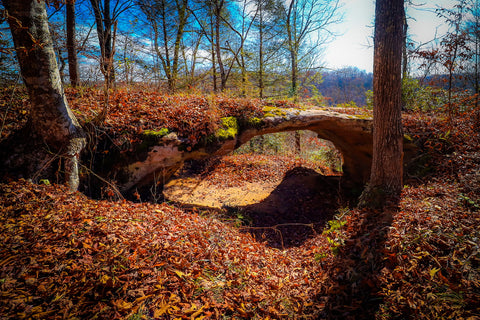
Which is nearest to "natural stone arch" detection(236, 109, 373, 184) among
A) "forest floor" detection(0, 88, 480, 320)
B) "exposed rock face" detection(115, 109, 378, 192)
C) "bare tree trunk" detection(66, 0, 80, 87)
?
"exposed rock face" detection(115, 109, 378, 192)

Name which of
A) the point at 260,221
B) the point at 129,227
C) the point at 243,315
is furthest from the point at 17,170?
the point at 260,221

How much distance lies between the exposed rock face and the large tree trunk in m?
2.86

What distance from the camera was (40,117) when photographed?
4051 millimetres

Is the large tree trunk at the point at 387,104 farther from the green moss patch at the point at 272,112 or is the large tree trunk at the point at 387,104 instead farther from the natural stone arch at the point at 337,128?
the green moss patch at the point at 272,112

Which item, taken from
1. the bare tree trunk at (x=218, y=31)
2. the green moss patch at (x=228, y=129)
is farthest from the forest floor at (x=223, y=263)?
the bare tree trunk at (x=218, y=31)

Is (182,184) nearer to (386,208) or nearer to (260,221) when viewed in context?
(260,221)

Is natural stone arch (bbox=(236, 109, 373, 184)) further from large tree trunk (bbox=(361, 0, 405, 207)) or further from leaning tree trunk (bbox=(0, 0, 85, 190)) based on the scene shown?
leaning tree trunk (bbox=(0, 0, 85, 190))

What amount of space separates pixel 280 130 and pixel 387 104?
3.34m

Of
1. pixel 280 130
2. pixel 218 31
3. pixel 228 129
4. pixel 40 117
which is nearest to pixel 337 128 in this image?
pixel 280 130

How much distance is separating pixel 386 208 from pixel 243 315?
3456mm

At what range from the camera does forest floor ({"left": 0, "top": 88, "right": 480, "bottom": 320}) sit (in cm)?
204

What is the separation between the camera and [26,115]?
4680 mm

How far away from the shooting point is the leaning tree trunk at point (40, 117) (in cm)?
364

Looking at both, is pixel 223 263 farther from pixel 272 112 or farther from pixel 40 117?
pixel 272 112
